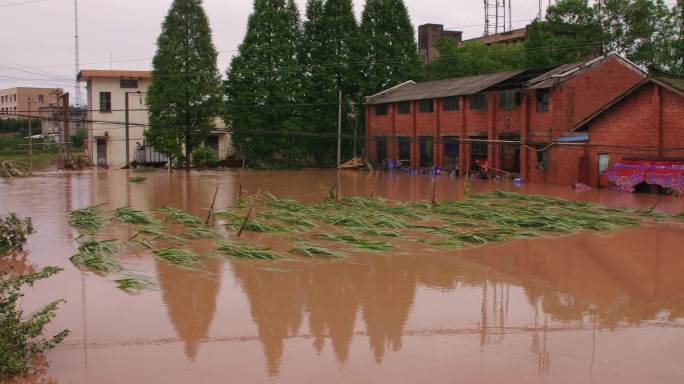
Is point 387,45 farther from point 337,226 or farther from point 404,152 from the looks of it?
point 337,226

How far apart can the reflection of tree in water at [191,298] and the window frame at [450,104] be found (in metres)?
28.1

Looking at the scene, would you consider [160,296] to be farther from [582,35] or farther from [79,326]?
[582,35]

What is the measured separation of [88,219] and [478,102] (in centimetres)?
2512

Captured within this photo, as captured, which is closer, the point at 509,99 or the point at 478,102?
the point at 509,99

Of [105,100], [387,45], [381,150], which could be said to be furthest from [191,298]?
[105,100]

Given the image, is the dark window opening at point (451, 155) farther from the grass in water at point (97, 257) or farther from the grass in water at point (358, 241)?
the grass in water at point (97, 257)

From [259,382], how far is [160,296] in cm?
410

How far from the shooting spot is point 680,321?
984 cm

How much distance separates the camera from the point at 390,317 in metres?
9.84

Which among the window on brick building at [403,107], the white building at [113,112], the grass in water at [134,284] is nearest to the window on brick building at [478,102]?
the window on brick building at [403,107]

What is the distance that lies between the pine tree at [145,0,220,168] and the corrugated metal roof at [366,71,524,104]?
11.3 metres

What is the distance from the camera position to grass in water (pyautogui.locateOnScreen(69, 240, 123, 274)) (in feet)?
41.6

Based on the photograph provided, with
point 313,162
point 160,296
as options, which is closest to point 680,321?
point 160,296

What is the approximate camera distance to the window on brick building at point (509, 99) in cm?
3516
